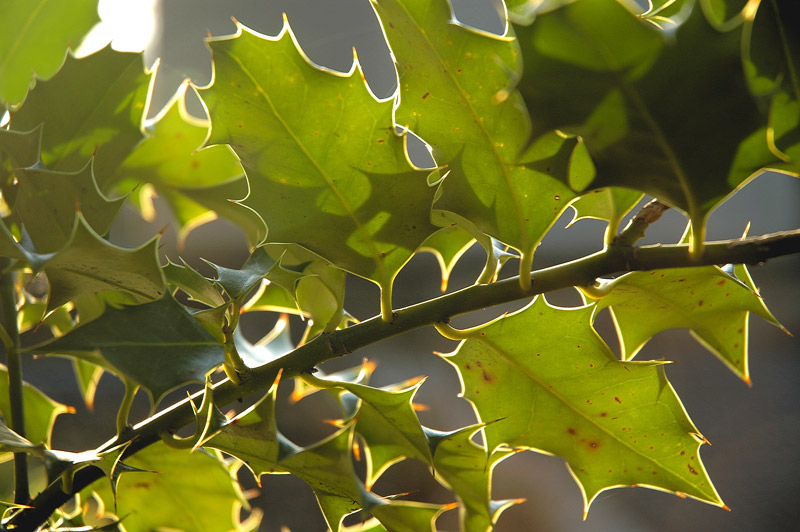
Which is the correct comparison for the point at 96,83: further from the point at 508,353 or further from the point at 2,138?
the point at 508,353

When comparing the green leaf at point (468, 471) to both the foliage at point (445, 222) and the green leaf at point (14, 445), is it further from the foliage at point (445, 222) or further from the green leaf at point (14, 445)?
the green leaf at point (14, 445)

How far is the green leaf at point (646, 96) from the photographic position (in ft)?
0.60

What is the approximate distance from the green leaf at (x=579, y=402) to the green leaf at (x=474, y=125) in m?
0.06

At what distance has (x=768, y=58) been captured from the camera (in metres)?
0.20

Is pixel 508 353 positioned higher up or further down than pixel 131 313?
further down

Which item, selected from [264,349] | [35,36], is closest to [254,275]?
[264,349]

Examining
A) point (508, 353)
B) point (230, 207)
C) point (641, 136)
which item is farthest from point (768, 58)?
point (230, 207)

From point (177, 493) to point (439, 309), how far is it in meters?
0.21

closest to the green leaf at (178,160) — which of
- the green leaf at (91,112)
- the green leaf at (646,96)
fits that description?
the green leaf at (91,112)

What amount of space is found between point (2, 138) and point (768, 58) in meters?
0.33

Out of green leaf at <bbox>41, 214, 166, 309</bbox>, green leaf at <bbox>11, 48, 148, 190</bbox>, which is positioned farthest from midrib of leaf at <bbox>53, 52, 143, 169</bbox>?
green leaf at <bbox>41, 214, 166, 309</bbox>

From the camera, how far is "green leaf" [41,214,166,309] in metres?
0.24

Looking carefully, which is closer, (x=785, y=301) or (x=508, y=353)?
(x=508, y=353)

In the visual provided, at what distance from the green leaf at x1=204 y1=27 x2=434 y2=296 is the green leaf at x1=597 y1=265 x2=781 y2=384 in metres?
0.10
